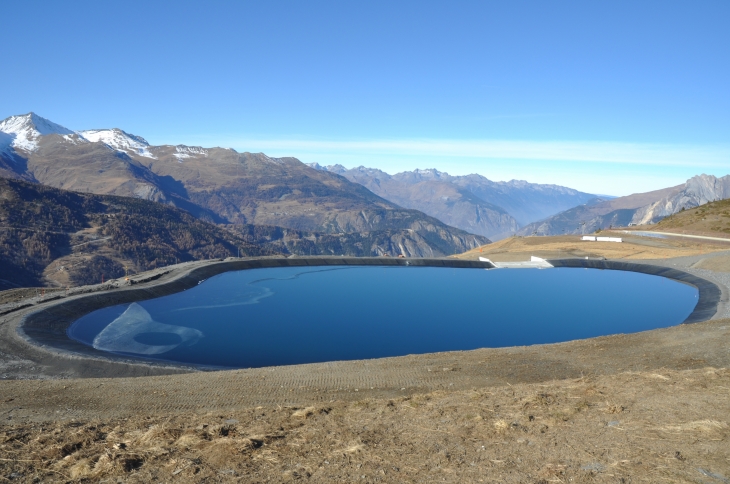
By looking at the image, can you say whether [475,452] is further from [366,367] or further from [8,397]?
[8,397]

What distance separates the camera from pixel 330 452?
31.4 ft

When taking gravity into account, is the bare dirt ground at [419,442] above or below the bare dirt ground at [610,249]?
below

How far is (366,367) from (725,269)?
4796cm

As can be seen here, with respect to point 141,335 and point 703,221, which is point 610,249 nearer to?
point 703,221

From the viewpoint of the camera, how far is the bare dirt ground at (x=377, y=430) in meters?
8.56

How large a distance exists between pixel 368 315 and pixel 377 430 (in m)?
28.3

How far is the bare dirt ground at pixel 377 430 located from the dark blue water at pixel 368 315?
34.1 feet

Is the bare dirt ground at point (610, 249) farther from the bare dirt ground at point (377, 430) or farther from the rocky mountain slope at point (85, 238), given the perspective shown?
the rocky mountain slope at point (85, 238)

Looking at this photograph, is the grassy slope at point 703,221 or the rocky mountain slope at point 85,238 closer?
the grassy slope at point 703,221

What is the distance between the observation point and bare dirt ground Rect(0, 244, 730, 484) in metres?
8.56

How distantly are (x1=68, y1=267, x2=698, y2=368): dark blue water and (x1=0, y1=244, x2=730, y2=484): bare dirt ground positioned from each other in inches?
409

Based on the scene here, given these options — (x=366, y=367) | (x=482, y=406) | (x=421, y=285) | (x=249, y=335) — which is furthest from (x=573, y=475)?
(x=421, y=285)

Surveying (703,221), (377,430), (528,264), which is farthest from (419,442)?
(703,221)

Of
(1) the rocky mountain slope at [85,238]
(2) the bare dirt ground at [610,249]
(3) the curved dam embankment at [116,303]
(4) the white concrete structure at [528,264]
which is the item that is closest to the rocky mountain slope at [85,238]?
(1) the rocky mountain slope at [85,238]
